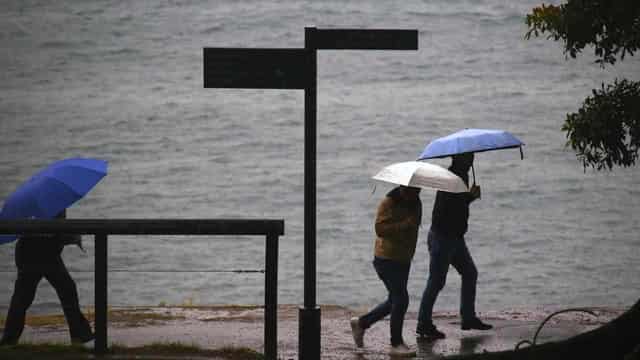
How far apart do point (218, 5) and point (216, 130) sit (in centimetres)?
1325

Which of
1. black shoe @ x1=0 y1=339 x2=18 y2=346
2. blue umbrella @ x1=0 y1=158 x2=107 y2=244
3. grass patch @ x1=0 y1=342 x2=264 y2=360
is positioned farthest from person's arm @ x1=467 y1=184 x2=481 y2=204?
black shoe @ x1=0 y1=339 x2=18 y2=346

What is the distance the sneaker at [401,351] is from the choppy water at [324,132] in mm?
13432

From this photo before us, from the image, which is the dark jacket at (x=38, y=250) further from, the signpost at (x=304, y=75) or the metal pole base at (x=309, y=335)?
the metal pole base at (x=309, y=335)

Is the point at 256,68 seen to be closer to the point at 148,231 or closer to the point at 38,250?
the point at 148,231

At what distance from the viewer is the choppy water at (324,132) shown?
1289 inches

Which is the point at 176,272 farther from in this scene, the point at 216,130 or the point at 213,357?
the point at 216,130

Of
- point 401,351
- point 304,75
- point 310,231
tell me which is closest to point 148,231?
point 310,231

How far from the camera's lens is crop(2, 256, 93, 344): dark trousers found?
10742mm

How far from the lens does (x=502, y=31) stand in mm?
57906

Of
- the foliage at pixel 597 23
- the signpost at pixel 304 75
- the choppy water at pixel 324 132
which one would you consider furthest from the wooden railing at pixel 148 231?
the choppy water at pixel 324 132

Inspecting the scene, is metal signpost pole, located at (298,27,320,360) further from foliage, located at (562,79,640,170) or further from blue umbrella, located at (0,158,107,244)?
blue umbrella, located at (0,158,107,244)

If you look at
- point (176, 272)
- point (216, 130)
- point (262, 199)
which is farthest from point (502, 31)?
point (176, 272)

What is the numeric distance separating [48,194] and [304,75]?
2.33m

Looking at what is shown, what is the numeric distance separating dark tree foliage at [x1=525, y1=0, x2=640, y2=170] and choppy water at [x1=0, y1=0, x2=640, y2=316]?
1456 cm
